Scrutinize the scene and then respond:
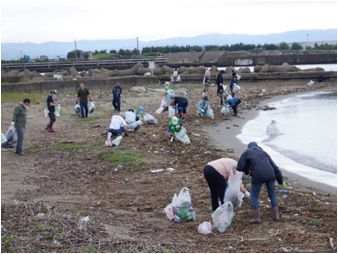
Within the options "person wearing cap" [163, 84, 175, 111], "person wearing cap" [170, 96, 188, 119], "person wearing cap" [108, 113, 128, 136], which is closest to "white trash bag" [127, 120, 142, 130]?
"person wearing cap" [108, 113, 128, 136]

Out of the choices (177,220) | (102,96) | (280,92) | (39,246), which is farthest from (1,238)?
(280,92)

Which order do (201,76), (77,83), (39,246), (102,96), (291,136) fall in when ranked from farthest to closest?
(201,76) → (77,83) → (102,96) → (291,136) → (39,246)

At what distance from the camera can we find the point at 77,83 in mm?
30062

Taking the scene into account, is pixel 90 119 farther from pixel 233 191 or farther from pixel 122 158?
pixel 233 191

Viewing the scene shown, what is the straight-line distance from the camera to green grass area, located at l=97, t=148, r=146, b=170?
39.4 feet

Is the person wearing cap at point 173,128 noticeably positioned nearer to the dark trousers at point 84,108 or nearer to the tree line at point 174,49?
the dark trousers at point 84,108

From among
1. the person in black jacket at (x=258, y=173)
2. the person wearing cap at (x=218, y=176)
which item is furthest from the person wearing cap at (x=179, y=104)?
the person in black jacket at (x=258, y=173)

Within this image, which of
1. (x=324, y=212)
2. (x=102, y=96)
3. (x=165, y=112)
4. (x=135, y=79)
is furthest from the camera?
(x=135, y=79)

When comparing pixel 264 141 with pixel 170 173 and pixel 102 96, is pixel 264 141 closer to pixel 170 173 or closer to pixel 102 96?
pixel 170 173

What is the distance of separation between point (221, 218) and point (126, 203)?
2173 millimetres

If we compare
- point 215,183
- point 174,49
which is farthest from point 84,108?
point 174,49

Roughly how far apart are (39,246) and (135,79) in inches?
1056

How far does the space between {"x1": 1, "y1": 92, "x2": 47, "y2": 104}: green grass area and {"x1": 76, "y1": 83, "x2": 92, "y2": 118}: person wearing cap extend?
4876 mm

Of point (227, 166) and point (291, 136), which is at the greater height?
point (227, 166)
